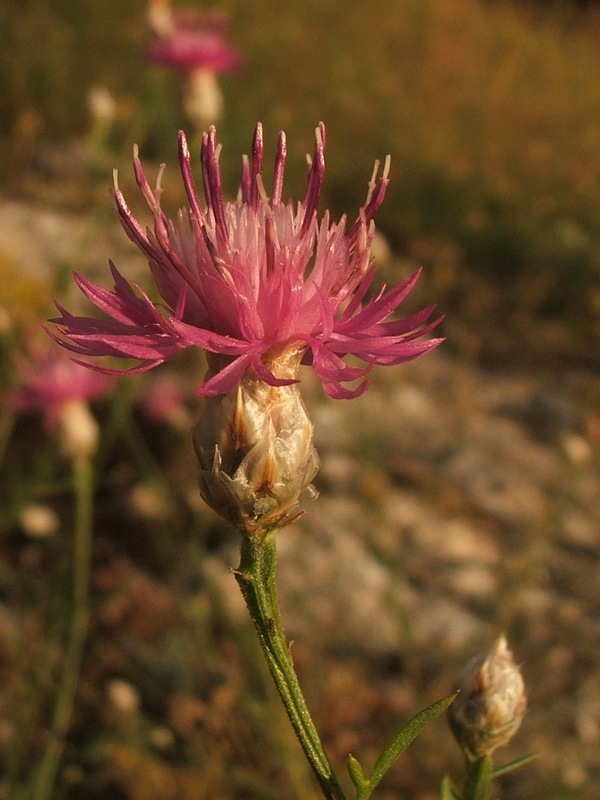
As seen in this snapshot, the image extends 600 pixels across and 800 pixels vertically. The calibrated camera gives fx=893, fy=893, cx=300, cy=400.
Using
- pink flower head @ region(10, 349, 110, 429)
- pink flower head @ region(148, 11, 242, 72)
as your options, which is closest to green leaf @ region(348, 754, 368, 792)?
pink flower head @ region(10, 349, 110, 429)

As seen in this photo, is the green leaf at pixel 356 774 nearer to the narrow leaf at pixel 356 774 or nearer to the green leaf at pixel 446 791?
the narrow leaf at pixel 356 774

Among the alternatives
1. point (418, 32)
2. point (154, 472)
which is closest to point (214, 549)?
point (154, 472)

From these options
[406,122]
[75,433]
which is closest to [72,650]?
[75,433]

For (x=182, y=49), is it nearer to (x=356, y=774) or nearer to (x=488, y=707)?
(x=488, y=707)

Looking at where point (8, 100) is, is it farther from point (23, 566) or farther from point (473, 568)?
point (473, 568)

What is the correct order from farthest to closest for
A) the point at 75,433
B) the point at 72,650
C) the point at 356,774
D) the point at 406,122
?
the point at 406,122 → the point at 75,433 → the point at 72,650 → the point at 356,774

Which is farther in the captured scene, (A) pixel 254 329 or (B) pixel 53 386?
(B) pixel 53 386

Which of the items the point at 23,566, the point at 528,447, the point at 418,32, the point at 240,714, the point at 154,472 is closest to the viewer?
the point at 240,714
